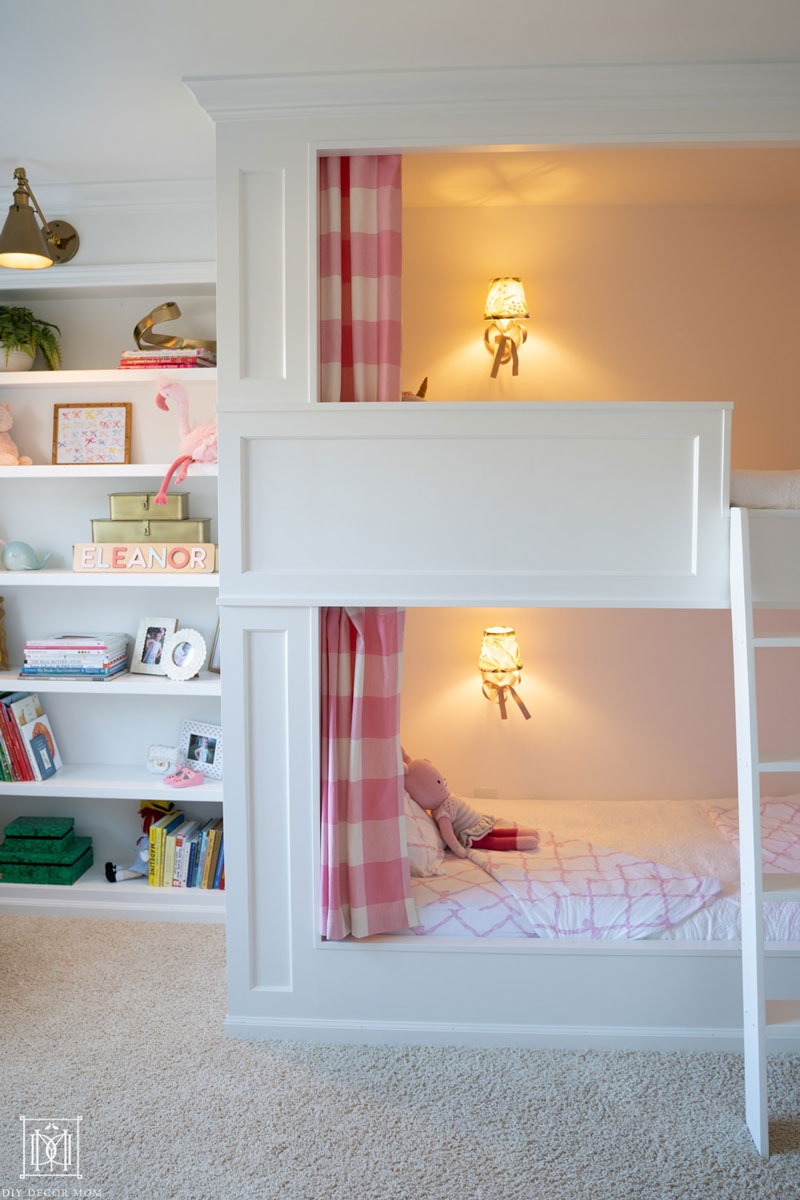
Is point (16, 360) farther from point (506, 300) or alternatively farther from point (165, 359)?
point (506, 300)

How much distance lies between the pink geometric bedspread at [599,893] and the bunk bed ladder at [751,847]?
274 mm

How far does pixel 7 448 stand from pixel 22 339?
0.39 metres

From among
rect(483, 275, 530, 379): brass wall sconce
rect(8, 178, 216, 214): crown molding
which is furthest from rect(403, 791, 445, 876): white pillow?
rect(8, 178, 216, 214): crown molding

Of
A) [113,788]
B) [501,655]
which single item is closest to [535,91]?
[501,655]

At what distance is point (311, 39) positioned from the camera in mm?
2119

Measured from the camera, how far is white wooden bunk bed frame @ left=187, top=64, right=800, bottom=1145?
233 cm

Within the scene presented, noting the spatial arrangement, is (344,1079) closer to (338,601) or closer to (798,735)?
(338,601)

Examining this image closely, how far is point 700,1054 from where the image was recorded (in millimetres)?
2482

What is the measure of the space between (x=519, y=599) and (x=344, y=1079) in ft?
4.33

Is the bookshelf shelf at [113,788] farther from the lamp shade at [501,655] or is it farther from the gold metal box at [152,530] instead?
the lamp shade at [501,655]

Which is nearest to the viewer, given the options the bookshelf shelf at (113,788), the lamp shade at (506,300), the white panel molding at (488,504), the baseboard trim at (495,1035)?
the white panel molding at (488,504)

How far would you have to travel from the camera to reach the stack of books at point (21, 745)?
3.35m

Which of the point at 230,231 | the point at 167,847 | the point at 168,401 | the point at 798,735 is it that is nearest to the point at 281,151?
the point at 230,231

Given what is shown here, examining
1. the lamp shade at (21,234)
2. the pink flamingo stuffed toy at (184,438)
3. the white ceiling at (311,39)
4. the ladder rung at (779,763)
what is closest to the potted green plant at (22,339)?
the pink flamingo stuffed toy at (184,438)
